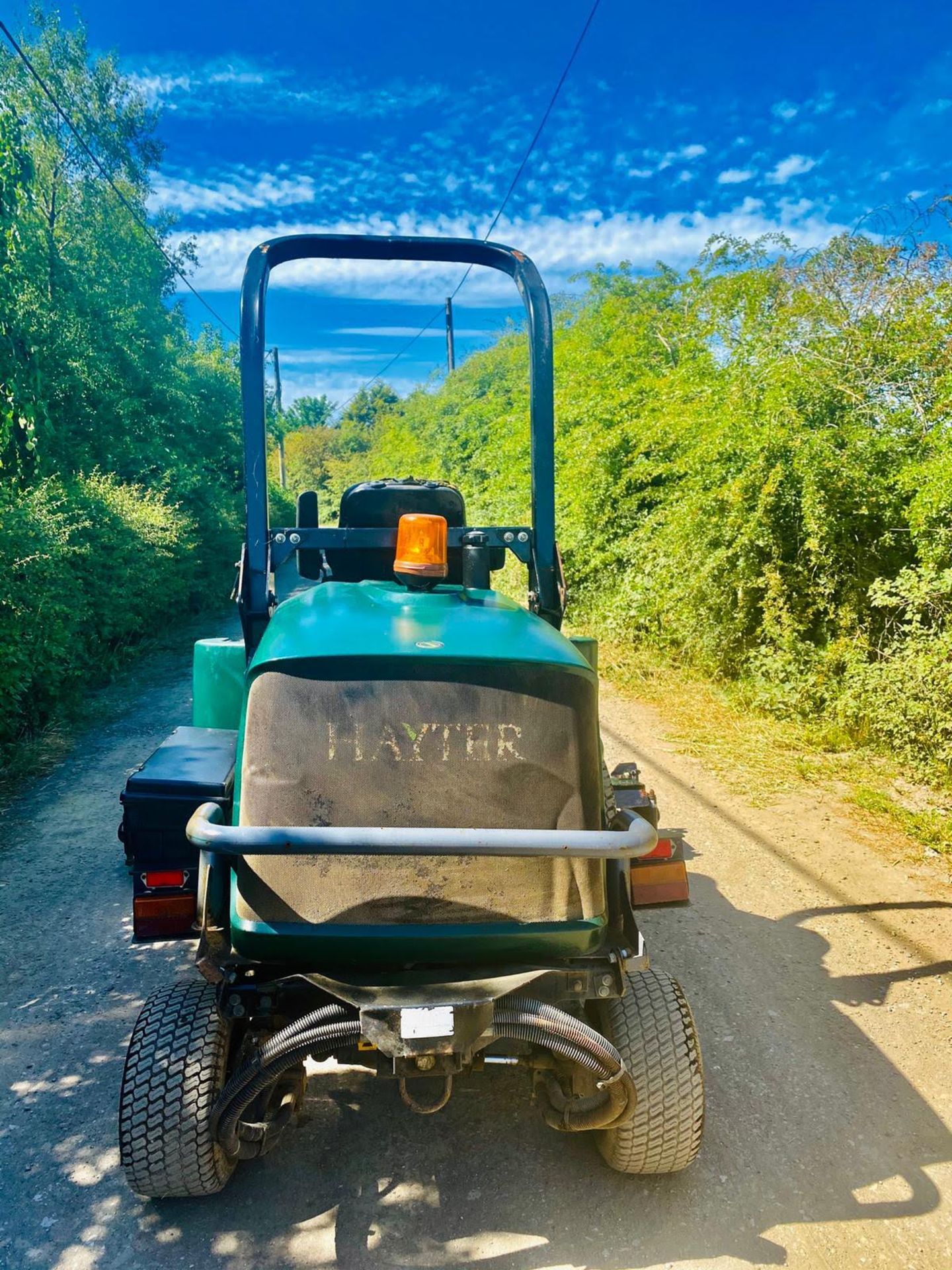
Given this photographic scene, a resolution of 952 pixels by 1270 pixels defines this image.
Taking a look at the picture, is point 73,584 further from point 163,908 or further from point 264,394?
point 163,908

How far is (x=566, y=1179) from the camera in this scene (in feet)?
9.66

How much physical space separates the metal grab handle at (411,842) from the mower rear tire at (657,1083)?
0.68 meters

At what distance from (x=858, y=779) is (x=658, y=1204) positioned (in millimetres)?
4608

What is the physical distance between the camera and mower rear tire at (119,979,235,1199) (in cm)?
259

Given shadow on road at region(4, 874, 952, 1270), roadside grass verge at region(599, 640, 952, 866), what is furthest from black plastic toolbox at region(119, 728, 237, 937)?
roadside grass verge at region(599, 640, 952, 866)

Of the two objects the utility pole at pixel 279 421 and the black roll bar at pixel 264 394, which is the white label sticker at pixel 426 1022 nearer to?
the black roll bar at pixel 264 394

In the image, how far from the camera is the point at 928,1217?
279cm

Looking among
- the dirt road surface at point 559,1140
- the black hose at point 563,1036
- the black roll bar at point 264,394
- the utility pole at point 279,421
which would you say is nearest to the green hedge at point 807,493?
the dirt road surface at point 559,1140

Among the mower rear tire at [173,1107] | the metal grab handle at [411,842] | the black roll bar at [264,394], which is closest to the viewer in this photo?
the metal grab handle at [411,842]

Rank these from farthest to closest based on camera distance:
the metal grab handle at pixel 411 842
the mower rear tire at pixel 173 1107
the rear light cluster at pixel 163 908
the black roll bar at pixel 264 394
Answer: the black roll bar at pixel 264 394 < the rear light cluster at pixel 163 908 < the mower rear tire at pixel 173 1107 < the metal grab handle at pixel 411 842

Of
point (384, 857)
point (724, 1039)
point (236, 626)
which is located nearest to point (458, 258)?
point (384, 857)

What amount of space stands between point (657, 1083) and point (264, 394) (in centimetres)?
292

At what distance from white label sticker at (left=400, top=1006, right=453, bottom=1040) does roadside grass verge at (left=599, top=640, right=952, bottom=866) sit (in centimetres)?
434

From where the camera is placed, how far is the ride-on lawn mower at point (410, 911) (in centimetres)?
239
